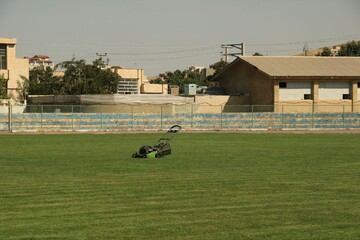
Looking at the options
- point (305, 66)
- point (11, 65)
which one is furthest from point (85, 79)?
point (305, 66)

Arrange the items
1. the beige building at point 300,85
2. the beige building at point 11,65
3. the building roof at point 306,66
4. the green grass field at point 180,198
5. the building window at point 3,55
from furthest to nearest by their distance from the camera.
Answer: the building window at point 3,55 < the beige building at point 11,65 < the building roof at point 306,66 < the beige building at point 300,85 < the green grass field at point 180,198

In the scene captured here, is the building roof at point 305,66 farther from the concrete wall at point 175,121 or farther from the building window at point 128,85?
the building window at point 128,85

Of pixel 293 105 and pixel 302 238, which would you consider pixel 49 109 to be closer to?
pixel 293 105

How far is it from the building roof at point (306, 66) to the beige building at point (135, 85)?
1663 inches

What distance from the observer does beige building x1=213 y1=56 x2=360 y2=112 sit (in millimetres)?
64062

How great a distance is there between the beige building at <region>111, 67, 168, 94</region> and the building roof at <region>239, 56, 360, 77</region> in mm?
42228

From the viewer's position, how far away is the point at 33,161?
24.2m

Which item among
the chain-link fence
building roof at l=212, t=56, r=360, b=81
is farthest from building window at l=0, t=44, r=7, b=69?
building roof at l=212, t=56, r=360, b=81

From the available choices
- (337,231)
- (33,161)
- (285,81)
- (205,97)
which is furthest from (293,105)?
(337,231)

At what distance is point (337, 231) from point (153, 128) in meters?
42.8

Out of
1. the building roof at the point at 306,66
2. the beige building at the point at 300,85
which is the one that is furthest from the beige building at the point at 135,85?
the beige building at the point at 300,85

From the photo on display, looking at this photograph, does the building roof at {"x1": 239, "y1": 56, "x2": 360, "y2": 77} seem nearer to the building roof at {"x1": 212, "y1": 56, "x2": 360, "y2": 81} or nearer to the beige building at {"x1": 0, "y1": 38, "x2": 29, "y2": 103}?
the building roof at {"x1": 212, "y1": 56, "x2": 360, "y2": 81}

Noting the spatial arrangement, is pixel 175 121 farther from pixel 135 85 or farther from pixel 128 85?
pixel 135 85

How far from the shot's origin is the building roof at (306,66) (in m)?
65.4
